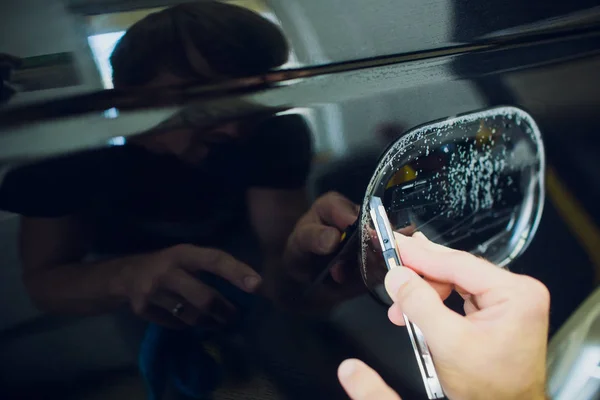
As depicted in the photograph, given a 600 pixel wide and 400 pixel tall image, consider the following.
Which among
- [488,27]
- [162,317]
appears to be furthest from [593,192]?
[162,317]

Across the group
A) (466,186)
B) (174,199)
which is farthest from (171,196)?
(466,186)

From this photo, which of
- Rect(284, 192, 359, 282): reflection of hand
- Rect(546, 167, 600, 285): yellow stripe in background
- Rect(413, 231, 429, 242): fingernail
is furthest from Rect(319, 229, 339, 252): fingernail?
Rect(546, 167, 600, 285): yellow stripe in background

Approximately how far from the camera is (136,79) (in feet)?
1.53

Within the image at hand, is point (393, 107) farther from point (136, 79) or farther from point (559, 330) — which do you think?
point (559, 330)

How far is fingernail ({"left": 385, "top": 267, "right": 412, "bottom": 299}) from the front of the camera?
1.88 feet

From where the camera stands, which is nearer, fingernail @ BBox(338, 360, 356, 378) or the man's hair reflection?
the man's hair reflection

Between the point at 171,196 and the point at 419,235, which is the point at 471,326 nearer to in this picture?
the point at 419,235

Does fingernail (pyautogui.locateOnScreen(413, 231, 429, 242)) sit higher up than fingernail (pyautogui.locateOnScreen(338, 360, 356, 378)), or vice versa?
fingernail (pyautogui.locateOnScreen(413, 231, 429, 242))

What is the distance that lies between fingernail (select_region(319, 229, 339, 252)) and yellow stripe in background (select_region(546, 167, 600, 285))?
46 cm

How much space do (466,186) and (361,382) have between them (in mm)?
341

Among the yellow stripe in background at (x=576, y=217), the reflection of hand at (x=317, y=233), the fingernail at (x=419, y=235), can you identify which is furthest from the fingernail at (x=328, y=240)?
the yellow stripe in background at (x=576, y=217)

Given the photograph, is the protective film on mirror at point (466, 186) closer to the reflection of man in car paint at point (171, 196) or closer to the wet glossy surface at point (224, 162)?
the wet glossy surface at point (224, 162)

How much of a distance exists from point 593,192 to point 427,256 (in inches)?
18.4

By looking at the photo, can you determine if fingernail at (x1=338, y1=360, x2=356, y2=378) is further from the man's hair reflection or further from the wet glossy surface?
the man's hair reflection
